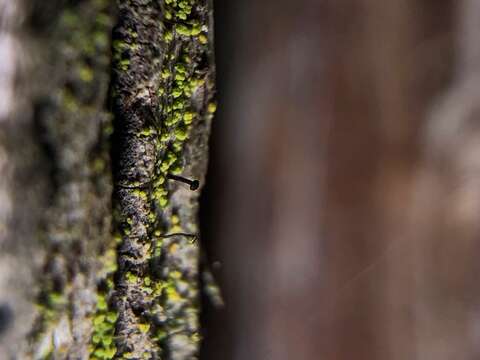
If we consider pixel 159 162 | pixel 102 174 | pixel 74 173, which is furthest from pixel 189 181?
pixel 74 173

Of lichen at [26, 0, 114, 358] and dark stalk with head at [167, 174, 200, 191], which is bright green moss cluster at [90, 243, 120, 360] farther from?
dark stalk with head at [167, 174, 200, 191]

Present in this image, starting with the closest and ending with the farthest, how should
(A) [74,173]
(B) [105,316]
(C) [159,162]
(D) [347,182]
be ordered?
1. (A) [74,173]
2. (B) [105,316]
3. (C) [159,162]
4. (D) [347,182]

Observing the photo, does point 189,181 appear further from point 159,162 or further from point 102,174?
point 102,174

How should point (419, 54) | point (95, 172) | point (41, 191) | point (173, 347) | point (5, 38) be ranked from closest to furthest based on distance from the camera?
point (5, 38)
point (41, 191)
point (95, 172)
point (173, 347)
point (419, 54)

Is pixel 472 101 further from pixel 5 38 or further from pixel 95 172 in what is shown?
pixel 5 38

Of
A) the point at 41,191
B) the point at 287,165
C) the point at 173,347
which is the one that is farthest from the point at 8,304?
the point at 287,165

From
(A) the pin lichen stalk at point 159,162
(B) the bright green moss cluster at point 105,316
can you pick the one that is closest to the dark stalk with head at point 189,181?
(A) the pin lichen stalk at point 159,162
